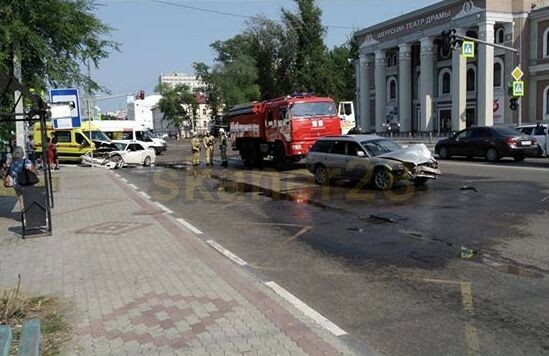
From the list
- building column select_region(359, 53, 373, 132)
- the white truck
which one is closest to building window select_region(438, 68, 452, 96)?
building column select_region(359, 53, 373, 132)

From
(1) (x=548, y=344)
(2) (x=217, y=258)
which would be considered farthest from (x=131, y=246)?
(1) (x=548, y=344)

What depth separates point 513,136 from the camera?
24.3 metres

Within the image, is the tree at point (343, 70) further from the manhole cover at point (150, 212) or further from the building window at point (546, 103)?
the manhole cover at point (150, 212)

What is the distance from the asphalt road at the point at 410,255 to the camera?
513cm

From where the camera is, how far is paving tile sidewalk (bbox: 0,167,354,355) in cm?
479

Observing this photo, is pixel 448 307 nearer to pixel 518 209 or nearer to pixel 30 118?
pixel 518 209

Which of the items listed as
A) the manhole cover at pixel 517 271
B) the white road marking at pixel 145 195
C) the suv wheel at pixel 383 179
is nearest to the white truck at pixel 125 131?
the white road marking at pixel 145 195

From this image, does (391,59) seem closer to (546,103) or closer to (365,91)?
(365,91)

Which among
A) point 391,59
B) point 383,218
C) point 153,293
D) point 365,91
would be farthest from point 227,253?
point 365,91

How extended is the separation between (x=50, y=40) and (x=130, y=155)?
10419 millimetres

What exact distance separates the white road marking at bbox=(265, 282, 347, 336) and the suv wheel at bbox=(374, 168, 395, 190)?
9222 mm

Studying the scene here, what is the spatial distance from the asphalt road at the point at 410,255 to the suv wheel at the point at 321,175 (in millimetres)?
1338

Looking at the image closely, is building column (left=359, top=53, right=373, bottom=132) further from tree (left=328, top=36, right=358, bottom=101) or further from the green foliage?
the green foliage

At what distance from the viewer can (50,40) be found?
22516mm
